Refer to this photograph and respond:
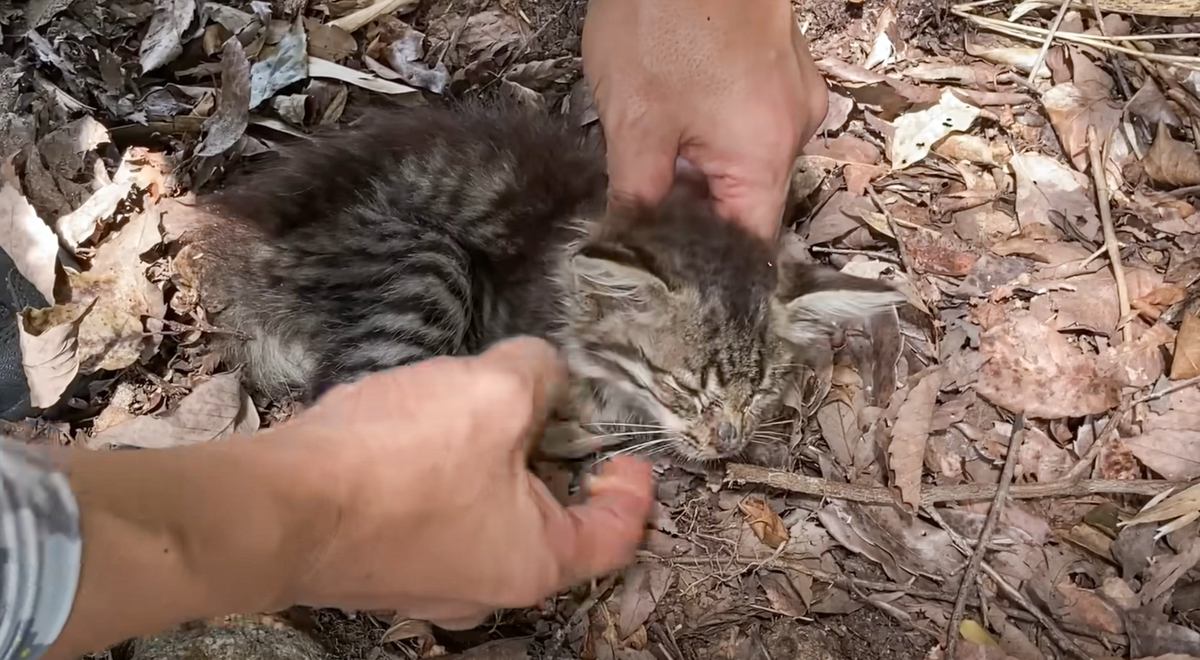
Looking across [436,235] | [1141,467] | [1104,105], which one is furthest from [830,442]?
[1104,105]

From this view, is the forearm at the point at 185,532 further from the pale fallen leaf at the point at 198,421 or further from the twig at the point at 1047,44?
the twig at the point at 1047,44

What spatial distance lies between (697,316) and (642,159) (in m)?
0.35

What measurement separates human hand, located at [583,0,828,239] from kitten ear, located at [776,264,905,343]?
134 mm

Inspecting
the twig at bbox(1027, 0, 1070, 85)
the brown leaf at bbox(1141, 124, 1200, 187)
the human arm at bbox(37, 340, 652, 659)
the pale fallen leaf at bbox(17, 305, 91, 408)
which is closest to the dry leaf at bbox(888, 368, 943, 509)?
the human arm at bbox(37, 340, 652, 659)

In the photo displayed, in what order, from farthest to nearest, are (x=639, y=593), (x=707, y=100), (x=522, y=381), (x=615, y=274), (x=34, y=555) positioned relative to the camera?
1. (x=639, y=593)
2. (x=707, y=100)
3. (x=615, y=274)
4. (x=522, y=381)
5. (x=34, y=555)

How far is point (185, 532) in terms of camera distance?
109 centimetres

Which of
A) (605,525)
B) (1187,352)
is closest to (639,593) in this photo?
(605,525)

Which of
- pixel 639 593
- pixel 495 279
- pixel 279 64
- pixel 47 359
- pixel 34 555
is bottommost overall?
pixel 639 593

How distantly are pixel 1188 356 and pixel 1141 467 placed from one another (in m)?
0.30

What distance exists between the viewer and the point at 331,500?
126 cm

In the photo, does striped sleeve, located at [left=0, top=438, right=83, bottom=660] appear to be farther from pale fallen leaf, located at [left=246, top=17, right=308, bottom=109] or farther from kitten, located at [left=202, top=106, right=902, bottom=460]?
pale fallen leaf, located at [left=246, top=17, right=308, bottom=109]

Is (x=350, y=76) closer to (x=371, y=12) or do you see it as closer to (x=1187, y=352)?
(x=371, y=12)

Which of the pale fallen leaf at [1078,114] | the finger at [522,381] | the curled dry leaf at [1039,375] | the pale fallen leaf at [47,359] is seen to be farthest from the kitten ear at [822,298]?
the pale fallen leaf at [47,359]

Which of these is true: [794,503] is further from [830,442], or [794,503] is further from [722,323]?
[722,323]
